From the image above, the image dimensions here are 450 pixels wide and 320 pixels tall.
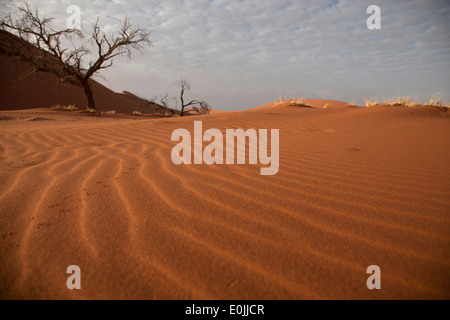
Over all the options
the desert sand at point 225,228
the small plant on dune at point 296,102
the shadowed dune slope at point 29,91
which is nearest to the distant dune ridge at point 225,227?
the desert sand at point 225,228

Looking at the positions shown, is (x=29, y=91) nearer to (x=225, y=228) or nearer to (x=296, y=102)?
(x=296, y=102)

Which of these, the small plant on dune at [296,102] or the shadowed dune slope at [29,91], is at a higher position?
the shadowed dune slope at [29,91]

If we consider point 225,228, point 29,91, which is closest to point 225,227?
point 225,228

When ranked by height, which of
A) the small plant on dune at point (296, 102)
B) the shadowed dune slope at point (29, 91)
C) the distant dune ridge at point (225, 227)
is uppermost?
the shadowed dune slope at point (29, 91)

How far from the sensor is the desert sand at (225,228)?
884 mm

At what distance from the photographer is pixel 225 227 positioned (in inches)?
48.7

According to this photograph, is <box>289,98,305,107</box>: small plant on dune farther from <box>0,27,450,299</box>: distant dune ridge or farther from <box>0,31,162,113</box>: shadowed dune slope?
<box>0,31,162,113</box>: shadowed dune slope

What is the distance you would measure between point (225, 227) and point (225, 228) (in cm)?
1

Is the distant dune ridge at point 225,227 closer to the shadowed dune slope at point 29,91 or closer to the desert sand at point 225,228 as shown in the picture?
the desert sand at point 225,228

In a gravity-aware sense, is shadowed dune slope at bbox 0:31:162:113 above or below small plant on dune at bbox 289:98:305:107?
above

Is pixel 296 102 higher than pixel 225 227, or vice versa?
pixel 296 102

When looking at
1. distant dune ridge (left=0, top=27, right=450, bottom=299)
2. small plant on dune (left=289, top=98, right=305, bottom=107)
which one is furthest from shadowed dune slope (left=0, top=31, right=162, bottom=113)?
distant dune ridge (left=0, top=27, right=450, bottom=299)

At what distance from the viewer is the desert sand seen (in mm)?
884

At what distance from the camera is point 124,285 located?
0.89m
